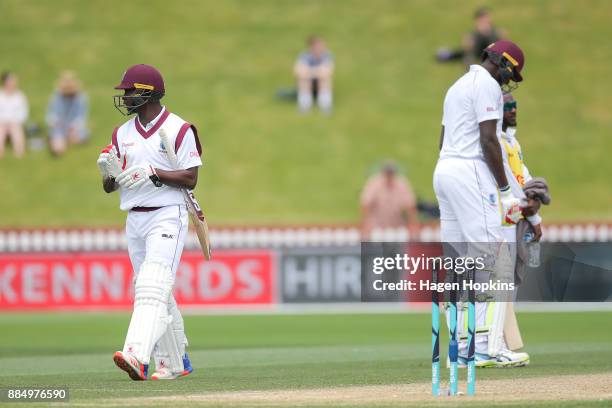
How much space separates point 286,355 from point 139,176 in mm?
3660

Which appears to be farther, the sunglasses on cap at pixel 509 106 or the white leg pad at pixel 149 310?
the sunglasses on cap at pixel 509 106

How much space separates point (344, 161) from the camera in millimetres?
29359

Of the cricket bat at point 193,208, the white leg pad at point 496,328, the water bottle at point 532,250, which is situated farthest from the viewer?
the white leg pad at point 496,328

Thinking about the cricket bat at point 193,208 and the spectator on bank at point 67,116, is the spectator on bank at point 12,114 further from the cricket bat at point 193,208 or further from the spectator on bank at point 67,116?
the cricket bat at point 193,208

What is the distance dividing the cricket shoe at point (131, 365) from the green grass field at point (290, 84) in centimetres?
1831

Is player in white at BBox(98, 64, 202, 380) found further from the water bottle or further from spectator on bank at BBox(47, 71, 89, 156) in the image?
spectator on bank at BBox(47, 71, 89, 156)

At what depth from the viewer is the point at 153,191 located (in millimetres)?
8844

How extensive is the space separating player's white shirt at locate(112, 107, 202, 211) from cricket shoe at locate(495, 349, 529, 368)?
2.74 metres

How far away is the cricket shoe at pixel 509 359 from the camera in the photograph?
990 centimetres

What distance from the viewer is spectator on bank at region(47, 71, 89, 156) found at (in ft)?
88.5

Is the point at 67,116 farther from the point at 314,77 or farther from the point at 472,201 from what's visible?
the point at 472,201

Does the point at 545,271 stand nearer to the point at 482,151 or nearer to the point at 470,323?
the point at 482,151

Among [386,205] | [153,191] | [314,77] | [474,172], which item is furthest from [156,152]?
[314,77]

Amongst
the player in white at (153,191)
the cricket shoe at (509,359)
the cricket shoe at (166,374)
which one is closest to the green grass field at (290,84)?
the cricket shoe at (509,359)
